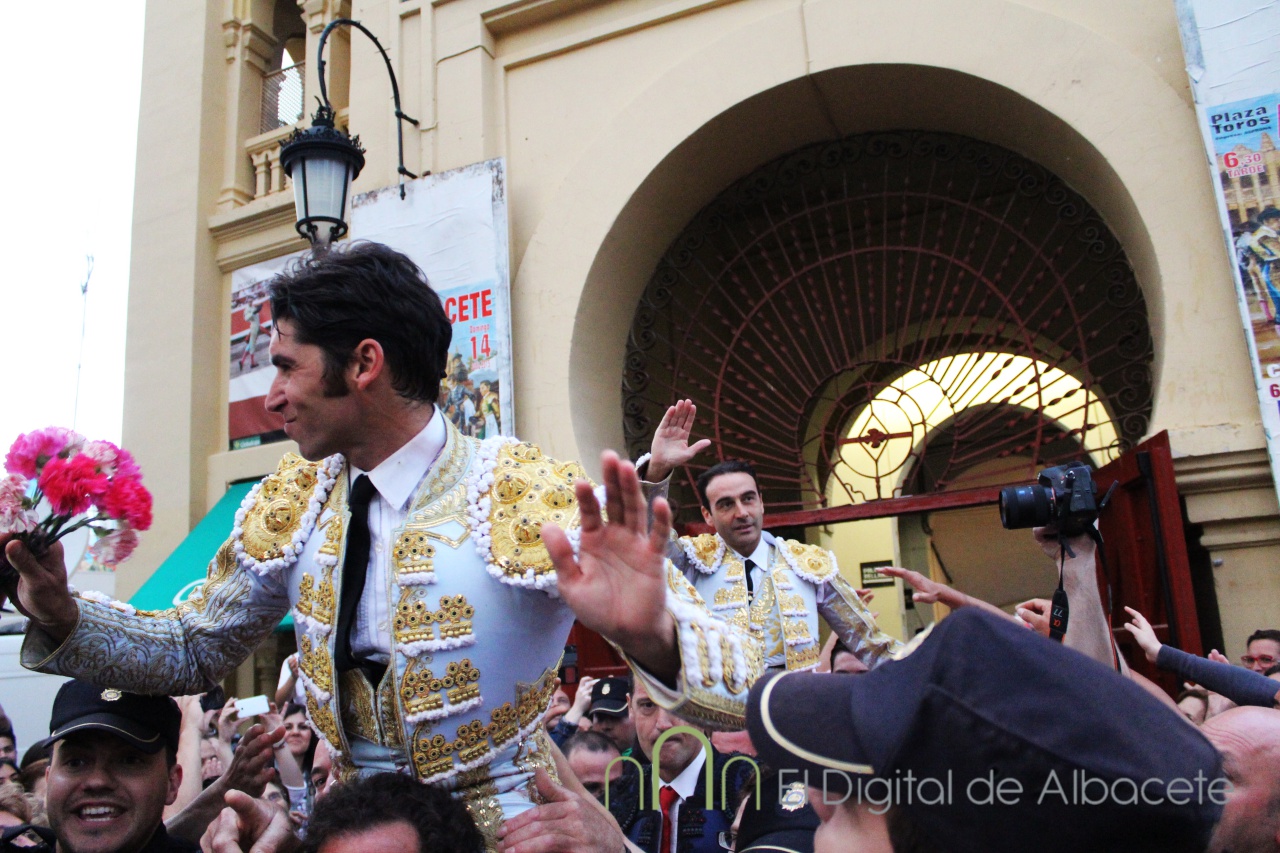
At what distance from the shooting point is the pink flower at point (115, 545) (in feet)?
8.32

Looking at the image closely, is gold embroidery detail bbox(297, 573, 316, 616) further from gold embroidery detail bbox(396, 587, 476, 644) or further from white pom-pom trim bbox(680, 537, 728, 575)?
white pom-pom trim bbox(680, 537, 728, 575)

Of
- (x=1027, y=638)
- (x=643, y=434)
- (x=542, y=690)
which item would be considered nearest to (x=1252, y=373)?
(x=643, y=434)

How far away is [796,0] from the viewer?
6719mm

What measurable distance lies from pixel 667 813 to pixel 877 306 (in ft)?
21.0

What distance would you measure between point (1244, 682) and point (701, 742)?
1.87 metres

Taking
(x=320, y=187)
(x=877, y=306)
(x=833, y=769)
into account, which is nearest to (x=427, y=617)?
(x=833, y=769)

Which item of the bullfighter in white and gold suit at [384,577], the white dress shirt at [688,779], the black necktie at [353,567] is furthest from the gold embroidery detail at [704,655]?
the white dress shirt at [688,779]

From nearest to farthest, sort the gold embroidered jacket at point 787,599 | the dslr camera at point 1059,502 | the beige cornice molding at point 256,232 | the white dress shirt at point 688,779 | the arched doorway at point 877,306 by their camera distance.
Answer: the dslr camera at point 1059,502 < the white dress shirt at point 688,779 < the gold embroidered jacket at point 787,599 < the arched doorway at point 877,306 < the beige cornice molding at point 256,232

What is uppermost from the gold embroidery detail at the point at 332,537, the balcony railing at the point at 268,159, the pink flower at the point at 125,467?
the balcony railing at the point at 268,159

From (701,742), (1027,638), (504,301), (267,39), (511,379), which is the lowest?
(701,742)

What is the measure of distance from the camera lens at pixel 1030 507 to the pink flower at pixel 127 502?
86.0 inches

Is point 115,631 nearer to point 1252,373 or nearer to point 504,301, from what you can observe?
point 504,301

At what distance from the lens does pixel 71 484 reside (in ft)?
7.52

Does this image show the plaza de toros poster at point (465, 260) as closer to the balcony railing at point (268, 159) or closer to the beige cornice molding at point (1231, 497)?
the balcony railing at point (268, 159)
